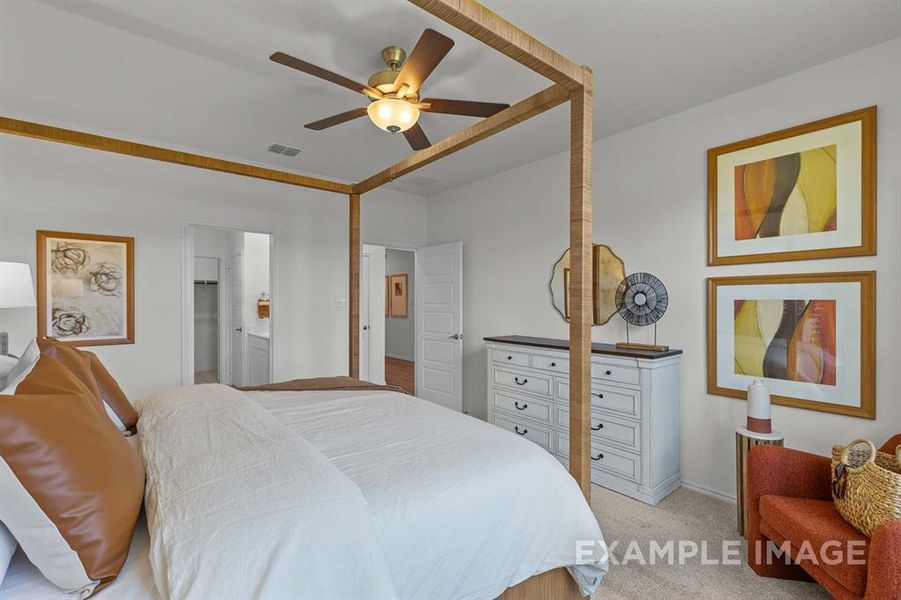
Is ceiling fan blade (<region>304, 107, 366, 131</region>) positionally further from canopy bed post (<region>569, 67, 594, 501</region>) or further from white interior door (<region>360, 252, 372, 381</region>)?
white interior door (<region>360, 252, 372, 381</region>)

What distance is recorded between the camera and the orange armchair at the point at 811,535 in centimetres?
136

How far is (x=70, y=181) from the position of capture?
325 centimetres

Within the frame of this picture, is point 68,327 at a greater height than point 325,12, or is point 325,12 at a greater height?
point 325,12

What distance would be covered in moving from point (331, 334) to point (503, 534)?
11.8 ft

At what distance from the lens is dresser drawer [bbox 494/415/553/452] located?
338cm

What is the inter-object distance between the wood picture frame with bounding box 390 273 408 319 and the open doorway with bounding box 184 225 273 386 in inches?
131

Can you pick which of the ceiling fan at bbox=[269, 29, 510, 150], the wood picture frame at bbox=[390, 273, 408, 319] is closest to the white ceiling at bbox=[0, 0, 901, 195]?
the ceiling fan at bbox=[269, 29, 510, 150]

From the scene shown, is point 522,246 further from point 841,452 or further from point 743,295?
point 841,452

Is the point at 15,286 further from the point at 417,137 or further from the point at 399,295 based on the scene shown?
the point at 399,295

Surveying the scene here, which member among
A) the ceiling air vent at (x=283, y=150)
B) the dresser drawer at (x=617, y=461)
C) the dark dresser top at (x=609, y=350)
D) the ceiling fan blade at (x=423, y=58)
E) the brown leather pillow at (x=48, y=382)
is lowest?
the dresser drawer at (x=617, y=461)

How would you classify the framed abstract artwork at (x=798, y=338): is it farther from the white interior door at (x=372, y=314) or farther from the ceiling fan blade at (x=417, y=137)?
the white interior door at (x=372, y=314)

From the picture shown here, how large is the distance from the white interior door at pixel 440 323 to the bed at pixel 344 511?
2.87 metres

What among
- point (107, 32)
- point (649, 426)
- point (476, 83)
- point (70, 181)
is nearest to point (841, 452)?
point (649, 426)

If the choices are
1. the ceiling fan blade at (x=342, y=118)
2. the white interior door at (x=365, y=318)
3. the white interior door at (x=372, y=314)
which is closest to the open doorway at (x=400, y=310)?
the white interior door at (x=372, y=314)
